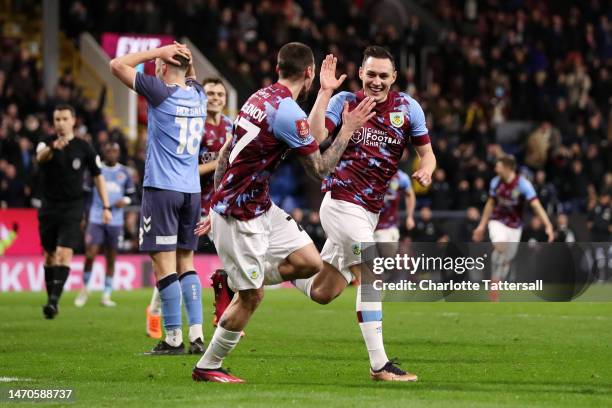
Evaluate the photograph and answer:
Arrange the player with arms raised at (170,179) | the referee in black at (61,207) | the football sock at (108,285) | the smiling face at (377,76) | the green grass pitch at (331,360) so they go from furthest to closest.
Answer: the football sock at (108,285) → the referee in black at (61,207) → the player with arms raised at (170,179) → the smiling face at (377,76) → the green grass pitch at (331,360)

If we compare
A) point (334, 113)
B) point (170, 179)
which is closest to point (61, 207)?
point (170, 179)

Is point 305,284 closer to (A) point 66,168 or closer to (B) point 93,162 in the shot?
(B) point 93,162

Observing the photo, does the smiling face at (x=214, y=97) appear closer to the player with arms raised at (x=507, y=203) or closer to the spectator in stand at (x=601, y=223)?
the player with arms raised at (x=507, y=203)

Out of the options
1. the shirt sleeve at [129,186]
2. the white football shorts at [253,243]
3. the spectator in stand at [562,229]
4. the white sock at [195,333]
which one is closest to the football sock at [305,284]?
the white football shorts at [253,243]

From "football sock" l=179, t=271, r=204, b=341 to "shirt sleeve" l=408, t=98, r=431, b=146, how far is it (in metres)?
2.56

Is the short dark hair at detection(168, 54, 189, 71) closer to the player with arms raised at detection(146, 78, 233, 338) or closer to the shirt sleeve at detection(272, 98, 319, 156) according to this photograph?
the player with arms raised at detection(146, 78, 233, 338)


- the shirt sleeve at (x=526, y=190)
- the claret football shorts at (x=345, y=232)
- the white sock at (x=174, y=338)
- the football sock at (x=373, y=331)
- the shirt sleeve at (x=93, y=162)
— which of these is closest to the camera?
the football sock at (x=373, y=331)

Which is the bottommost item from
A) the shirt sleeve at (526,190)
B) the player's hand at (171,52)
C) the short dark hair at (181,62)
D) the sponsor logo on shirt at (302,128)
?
the shirt sleeve at (526,190)

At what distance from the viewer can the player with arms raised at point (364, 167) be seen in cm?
918

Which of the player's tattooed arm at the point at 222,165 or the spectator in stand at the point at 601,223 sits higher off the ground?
the player's tattooed arm at the point at 222,165

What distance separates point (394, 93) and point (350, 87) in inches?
733

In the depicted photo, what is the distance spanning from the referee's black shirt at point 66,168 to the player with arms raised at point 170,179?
15.2 feet

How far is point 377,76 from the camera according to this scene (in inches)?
364

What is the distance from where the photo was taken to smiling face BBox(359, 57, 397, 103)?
9.23 meters
